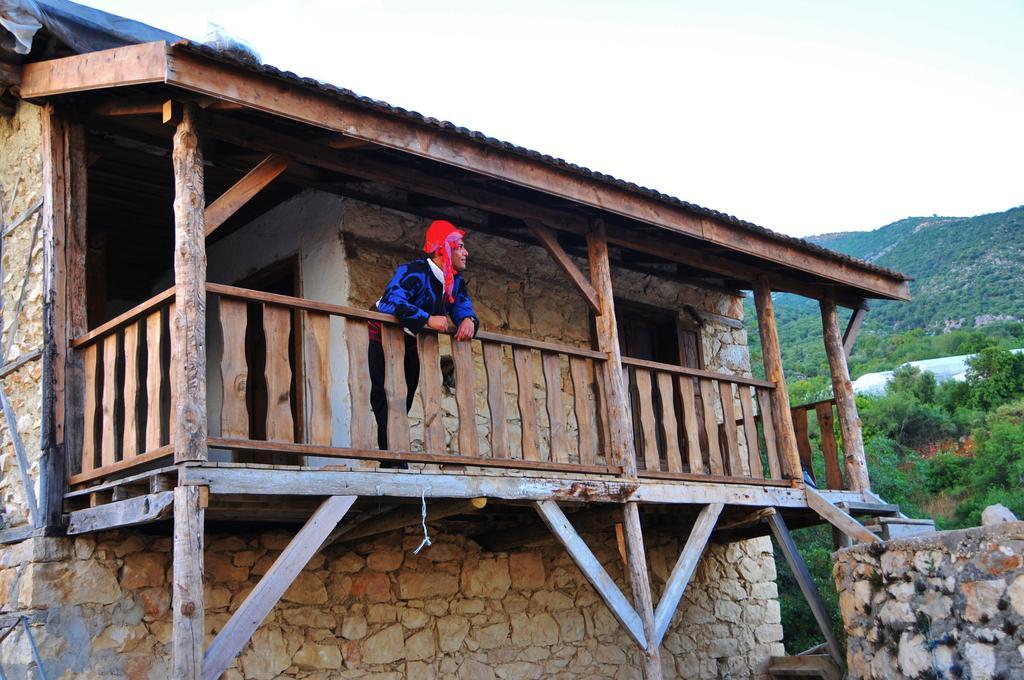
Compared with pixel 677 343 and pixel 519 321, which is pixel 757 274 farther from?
pixel 519 321

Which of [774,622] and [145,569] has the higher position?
[145,569]

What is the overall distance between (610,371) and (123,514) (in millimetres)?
3615

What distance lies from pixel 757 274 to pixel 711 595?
10.3ft

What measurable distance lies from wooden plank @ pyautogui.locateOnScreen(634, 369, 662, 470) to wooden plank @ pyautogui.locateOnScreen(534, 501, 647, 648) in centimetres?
99

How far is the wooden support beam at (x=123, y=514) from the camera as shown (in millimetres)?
5492

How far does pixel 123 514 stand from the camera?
18.8 feet

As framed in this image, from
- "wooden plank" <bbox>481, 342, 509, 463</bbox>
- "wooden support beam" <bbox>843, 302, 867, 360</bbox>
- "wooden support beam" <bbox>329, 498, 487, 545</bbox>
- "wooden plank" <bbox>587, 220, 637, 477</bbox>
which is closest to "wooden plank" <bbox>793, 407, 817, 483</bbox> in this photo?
"wooden support beam" <bbox>843, 302, 867, 360</bbox>

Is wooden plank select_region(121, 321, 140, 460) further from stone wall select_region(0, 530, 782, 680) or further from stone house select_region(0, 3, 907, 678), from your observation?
stone wall select_region(0, 530, 782, 680)

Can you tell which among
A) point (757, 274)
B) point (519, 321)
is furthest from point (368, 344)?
point (757, 274)

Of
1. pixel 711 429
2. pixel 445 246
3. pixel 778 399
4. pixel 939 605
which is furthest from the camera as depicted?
pixel 778 399

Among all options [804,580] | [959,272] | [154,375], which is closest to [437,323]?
[154,375]

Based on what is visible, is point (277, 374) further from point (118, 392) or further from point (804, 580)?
point (804, 580)

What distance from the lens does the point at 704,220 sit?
27.8 ft

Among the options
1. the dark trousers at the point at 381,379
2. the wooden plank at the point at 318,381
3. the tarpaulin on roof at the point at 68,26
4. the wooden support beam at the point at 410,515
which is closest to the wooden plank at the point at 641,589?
the wooden support beam at the point at 410,515
